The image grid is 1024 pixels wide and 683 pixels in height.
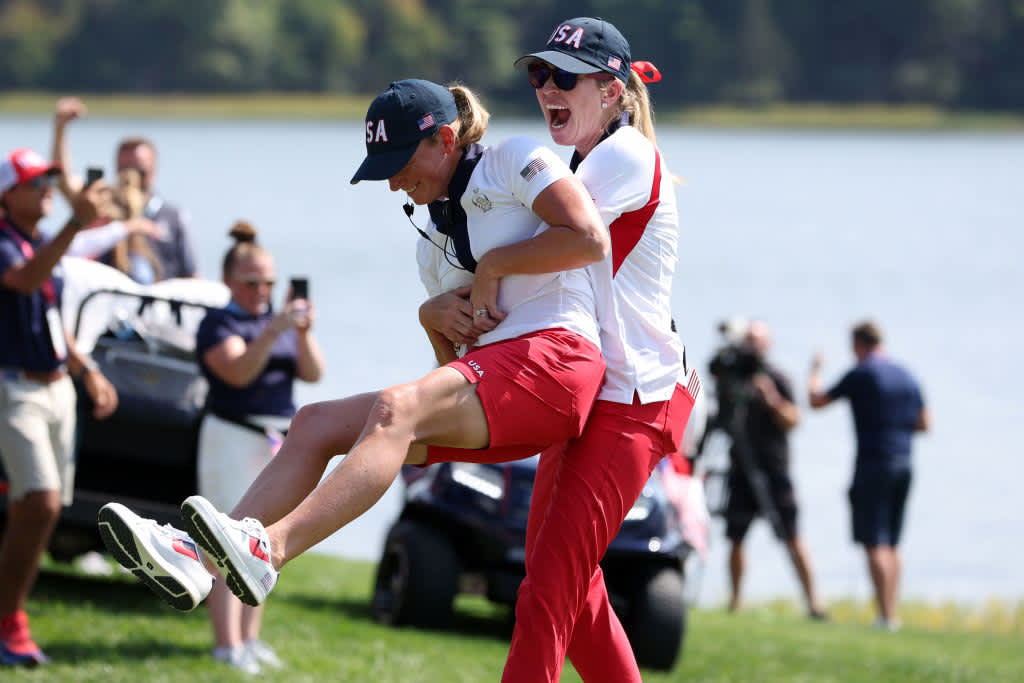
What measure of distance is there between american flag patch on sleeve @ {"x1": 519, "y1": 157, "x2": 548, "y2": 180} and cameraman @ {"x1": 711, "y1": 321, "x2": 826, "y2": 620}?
8043mm

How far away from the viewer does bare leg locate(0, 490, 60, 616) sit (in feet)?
23.3

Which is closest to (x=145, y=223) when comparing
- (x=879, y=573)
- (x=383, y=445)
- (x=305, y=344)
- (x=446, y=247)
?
(x=305, y=344)

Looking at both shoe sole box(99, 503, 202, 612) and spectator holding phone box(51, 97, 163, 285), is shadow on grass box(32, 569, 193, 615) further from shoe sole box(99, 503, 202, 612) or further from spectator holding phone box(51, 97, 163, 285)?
shoe sole box(99, 503, 202, 612)

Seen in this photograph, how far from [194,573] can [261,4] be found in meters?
79.3

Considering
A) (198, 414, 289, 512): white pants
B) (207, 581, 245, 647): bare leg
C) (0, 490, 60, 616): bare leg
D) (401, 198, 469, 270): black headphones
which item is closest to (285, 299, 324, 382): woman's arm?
(198, 414, 289, 512): white pants

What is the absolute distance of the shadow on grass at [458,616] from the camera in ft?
Answer: 30.0

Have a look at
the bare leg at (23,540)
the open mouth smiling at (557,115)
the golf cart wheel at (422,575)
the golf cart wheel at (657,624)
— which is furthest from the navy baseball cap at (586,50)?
the golf cart wheel at (422,575)

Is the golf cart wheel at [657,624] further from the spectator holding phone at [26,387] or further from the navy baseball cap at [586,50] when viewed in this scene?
the navy baseball cap at [586,50]

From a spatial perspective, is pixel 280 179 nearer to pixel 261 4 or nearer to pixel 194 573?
pixel 261 4

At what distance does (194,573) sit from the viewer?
4414mm

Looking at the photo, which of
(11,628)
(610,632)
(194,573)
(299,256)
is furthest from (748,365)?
(299,256)

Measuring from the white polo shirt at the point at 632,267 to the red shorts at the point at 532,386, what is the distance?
0.12 meters

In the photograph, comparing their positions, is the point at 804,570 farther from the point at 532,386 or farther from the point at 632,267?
the point at 532,386

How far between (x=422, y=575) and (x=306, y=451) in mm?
4192
